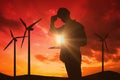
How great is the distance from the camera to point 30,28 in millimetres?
47469

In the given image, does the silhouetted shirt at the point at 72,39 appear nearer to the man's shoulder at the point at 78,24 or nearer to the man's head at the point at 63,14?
the man's shoulder at the point at 78,24

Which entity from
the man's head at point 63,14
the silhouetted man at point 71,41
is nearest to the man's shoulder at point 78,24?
the silhouetted man at point 71,41

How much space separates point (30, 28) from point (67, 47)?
3916 cm

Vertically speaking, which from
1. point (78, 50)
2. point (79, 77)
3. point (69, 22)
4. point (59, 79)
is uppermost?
point (69, 22)

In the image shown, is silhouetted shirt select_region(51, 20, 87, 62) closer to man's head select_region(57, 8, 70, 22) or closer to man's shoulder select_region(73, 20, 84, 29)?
man's shoulder select_region(73, 20, 84, 29)

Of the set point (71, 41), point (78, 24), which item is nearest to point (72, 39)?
point (71, 41)

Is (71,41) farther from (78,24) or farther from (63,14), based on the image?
(63,14)

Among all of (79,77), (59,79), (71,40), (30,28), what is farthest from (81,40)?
(59,79)

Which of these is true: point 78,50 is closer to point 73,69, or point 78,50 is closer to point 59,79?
point 73,69

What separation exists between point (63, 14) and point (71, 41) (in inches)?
25.6

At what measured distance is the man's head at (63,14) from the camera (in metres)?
8.64

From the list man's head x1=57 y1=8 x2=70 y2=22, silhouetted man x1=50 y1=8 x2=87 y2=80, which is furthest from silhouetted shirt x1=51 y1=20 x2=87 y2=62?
man's head x1=57 y1=8 x2=70 y2=22

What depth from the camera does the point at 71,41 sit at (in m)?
8.50

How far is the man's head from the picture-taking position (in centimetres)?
864
